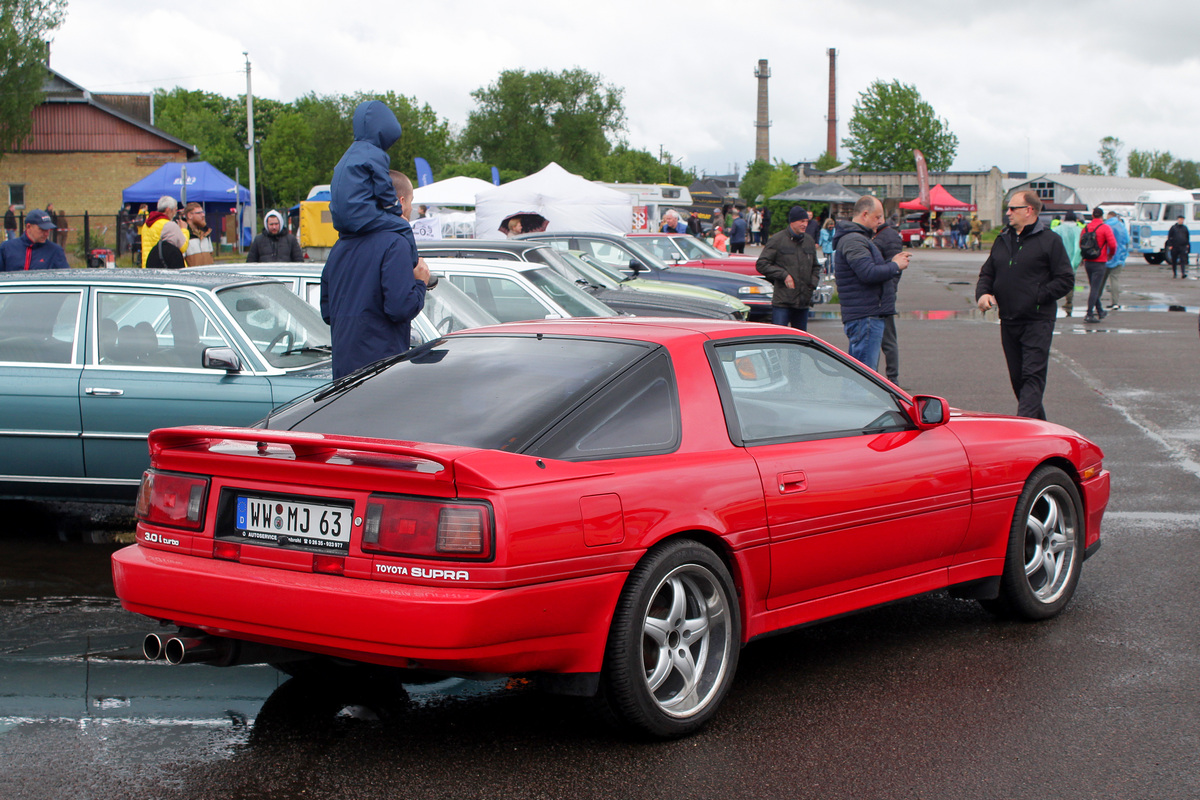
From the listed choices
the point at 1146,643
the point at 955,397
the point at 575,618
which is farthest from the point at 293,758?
the point at 955,397

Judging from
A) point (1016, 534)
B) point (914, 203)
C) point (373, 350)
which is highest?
point (914, 203)

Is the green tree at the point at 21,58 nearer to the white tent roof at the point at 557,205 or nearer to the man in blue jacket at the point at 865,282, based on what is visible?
the white tent roof at the point at 557,205

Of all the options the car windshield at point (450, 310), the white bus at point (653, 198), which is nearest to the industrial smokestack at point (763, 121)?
the white bus at point (653, 198)

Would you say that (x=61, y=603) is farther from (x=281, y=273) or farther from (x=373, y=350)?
(x=281, y=273)

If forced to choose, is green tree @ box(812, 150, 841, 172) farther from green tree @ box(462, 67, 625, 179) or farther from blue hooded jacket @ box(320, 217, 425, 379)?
blue hooded jacket @ box(320, 217, 425, 379)

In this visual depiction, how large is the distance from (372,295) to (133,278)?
179 cm

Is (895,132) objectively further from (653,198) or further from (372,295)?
(372,295)

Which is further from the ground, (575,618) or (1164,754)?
(575,618)

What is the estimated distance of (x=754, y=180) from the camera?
350 feet

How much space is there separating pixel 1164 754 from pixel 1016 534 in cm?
137

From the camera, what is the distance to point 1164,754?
369cm

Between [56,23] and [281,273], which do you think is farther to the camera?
[56,23]

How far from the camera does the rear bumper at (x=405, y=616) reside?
10.8ft

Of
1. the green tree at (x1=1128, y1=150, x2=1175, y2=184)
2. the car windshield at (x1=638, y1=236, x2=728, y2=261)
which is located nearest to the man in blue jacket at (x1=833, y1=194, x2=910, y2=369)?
the car windshield at (x1=638, y1=236, x2=728, y2=261)
